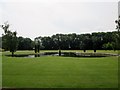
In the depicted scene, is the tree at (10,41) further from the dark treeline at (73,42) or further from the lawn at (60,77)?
the dark treeline at (73,42)

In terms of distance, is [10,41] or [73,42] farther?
[73,42]

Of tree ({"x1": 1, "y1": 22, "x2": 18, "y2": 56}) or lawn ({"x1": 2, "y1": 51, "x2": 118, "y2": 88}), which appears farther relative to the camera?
tree ({"x1": 1, "y1": 22, "x2": 18, "y2": 56})

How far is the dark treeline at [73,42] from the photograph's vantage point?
8544 cm

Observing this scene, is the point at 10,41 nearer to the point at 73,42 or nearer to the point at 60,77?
the point at 60,77

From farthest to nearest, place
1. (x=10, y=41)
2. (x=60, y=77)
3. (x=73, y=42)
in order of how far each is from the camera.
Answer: (x=73, y=42) → (x=10, y=41) → (x=60, y=77)

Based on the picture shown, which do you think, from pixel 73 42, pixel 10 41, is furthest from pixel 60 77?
pixel 73 42

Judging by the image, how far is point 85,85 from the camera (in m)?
10.8

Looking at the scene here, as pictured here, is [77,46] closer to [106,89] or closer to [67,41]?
[67,41]

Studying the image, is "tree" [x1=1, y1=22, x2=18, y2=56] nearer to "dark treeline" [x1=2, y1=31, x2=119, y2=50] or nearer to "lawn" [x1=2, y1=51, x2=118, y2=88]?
"lawn" [x1=2, y1=51, x2=118, y2=88]

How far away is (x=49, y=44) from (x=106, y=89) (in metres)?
91.1

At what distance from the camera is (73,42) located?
326ft

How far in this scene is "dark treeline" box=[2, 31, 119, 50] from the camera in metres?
85.4

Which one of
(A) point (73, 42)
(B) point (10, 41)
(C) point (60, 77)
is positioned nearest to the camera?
(C) point (60, 77)

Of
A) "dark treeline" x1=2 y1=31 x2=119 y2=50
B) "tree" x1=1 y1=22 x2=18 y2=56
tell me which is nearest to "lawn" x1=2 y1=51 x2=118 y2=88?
"tree" x1=1 y1=22 x2=18 y2=56
